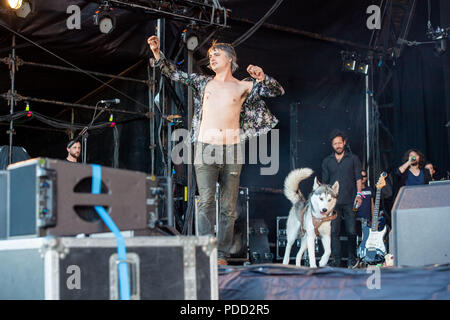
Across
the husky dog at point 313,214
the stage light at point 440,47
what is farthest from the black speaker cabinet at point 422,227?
the stage light at point 440,47

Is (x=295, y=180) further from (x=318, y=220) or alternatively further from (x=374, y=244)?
(x=374, y=244)

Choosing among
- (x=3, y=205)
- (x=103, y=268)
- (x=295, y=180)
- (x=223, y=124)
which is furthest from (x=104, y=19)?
(x=103, y=268)

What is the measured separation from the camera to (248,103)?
4.39 m

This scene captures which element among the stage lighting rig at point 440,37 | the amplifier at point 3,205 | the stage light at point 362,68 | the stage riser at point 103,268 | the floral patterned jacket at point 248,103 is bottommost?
the stage riser at point 103,268

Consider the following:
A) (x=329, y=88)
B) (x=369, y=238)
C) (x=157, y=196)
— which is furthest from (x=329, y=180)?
(x=157, y=196)

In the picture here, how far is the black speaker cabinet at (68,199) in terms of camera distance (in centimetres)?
204

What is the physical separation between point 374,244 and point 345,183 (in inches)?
36.7

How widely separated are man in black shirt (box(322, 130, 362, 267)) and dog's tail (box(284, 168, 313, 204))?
0.57 meters

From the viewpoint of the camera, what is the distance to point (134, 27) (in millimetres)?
7043

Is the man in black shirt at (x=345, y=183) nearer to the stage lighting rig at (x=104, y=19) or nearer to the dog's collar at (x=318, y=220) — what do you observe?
the dog's collar at (x=318, y=220)

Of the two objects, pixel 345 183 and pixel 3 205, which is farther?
pixel 345 183

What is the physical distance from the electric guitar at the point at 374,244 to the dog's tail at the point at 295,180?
926 millimetres

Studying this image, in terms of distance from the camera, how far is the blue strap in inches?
83.8
